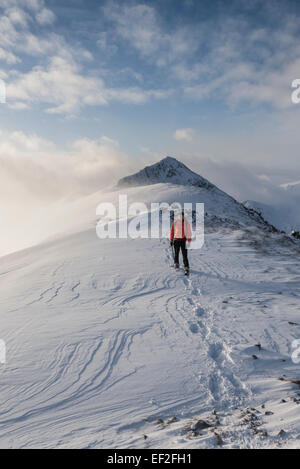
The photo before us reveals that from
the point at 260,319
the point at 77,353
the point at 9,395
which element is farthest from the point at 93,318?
the point at 260,319

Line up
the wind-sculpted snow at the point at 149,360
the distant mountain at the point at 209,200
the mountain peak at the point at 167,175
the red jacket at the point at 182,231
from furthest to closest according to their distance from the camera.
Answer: the mountain peak at the point at 167,175, the distant mountain at the point at 209,200, the red jacket at the point at 182,231, the wind-sculpted snow at the point at 149,360

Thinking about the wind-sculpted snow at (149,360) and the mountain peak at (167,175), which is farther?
the mountain peak at (167,175)

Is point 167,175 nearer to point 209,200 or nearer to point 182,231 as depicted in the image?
point 209,200

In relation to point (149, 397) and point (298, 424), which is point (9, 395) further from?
point (298, 424)

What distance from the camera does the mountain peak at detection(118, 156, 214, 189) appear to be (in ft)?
281

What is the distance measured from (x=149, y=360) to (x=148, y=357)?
0.27 feet

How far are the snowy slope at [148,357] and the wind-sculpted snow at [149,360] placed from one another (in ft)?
0.06

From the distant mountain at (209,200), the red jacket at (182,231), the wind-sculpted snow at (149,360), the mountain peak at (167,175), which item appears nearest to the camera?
the wind-sculpted snow at (149,360)

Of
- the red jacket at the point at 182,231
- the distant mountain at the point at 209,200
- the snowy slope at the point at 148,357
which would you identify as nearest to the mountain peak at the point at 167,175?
the distant mountain at the point at 209,200

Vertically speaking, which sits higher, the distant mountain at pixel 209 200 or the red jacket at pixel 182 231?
the distant mountain at pixel 209 200

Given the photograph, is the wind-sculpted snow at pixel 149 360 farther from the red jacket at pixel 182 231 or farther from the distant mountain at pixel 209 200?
the distant mountain at pixel 209 200

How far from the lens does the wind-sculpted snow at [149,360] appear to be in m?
3.19
